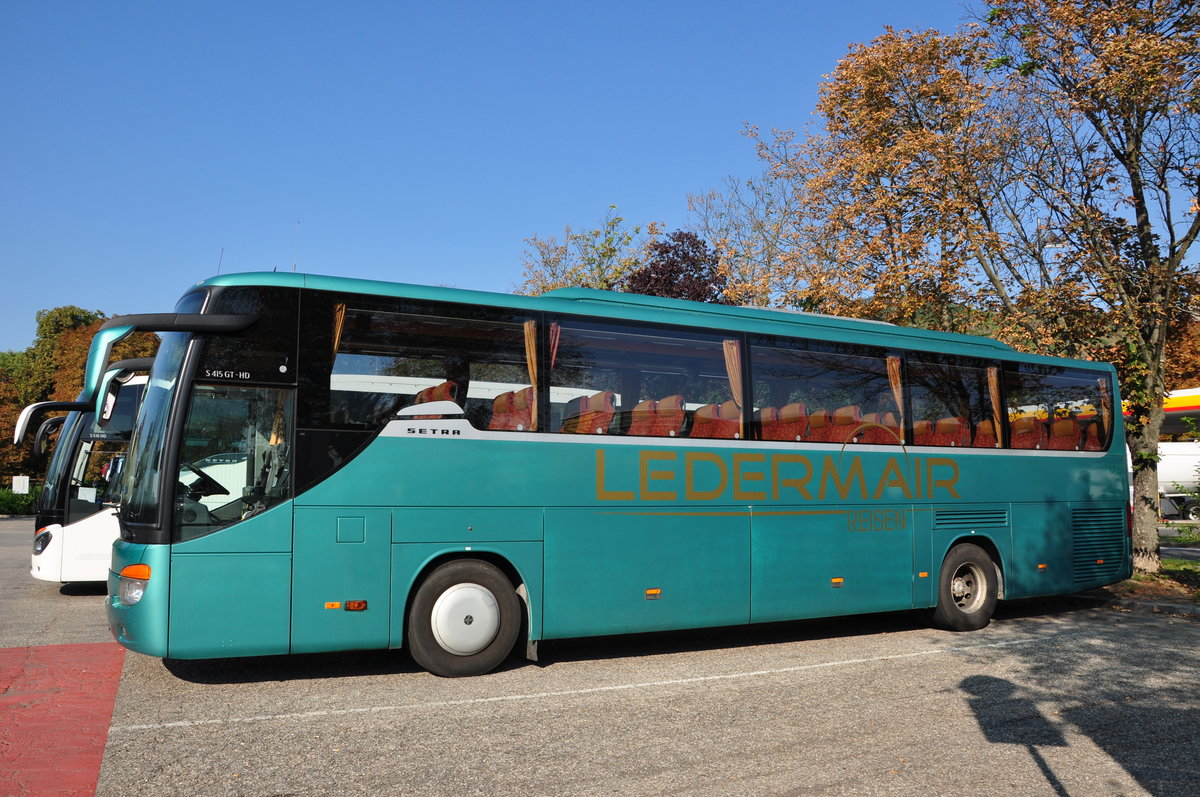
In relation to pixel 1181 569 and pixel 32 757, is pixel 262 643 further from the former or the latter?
pixel 1181 569

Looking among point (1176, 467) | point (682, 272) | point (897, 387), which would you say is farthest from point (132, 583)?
point (1176, 467)

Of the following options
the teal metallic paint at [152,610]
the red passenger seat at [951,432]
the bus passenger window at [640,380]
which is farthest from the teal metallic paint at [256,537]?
the red passenger seat at [951,432]

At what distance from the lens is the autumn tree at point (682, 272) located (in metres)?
31.1

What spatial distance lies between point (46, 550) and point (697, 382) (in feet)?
31.5

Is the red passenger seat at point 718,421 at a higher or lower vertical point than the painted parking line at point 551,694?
higher

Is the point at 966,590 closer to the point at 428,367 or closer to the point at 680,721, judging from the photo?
the point at 680,721

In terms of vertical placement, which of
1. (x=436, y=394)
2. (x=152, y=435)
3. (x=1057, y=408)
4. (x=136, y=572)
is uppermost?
(x=1057, y=408)

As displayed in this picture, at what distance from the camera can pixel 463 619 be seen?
26.6 ft

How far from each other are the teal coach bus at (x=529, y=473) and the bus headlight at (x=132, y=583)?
2cm

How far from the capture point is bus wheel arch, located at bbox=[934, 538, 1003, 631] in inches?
436

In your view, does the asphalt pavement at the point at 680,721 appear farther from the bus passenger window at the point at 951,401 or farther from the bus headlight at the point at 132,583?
the bus passenger window at the point at 951,401

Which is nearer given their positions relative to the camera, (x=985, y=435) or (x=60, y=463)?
(x=985, y=435)

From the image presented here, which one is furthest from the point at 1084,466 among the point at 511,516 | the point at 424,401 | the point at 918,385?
the point at 424,401

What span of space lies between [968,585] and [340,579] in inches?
298
